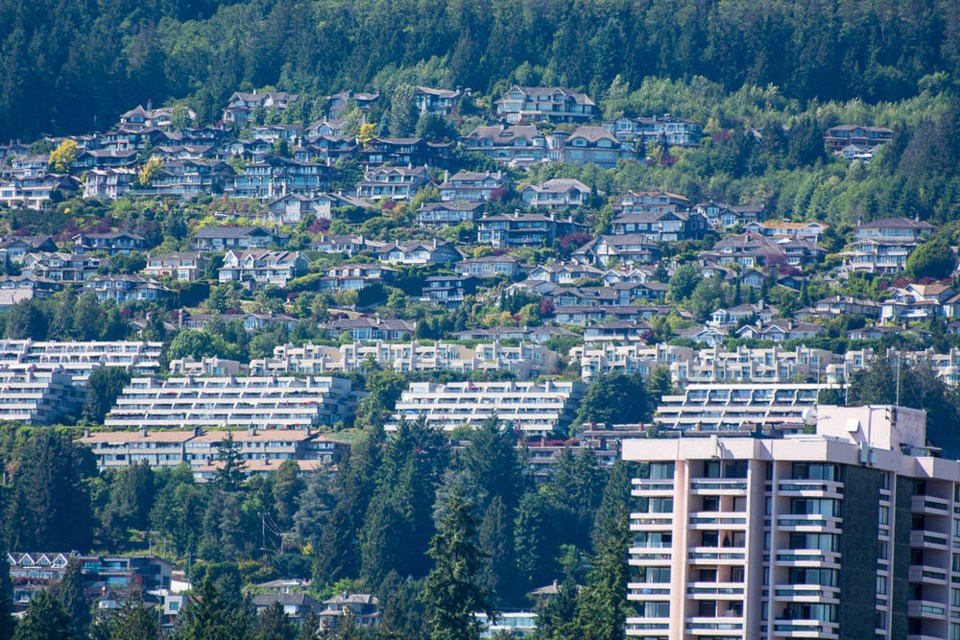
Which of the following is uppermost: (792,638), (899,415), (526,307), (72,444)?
(526,307)

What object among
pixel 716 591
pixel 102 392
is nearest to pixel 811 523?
pixel 716 591

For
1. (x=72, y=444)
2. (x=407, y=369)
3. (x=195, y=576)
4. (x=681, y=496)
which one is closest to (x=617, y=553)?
(x=681, y=496)

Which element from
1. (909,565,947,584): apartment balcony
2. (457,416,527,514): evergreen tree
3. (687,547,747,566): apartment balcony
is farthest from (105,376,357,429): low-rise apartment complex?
(909,565,947,584): apartment balcony

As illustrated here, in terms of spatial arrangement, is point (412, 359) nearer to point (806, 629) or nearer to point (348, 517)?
point (348, 517)

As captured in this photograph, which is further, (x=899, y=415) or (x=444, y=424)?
(x=444, y=424)

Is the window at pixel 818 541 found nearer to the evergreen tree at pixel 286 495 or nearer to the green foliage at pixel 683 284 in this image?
the evergreen tree at pixel 286 495

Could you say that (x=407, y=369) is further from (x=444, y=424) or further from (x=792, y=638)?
(x=792, y=638)

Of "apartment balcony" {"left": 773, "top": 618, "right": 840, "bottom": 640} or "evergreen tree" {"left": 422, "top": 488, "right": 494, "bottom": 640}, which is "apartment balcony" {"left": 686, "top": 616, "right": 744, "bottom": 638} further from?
"evergreen tree" {"left": 422, "top": 488, "right": 494, "bottom": 640}
